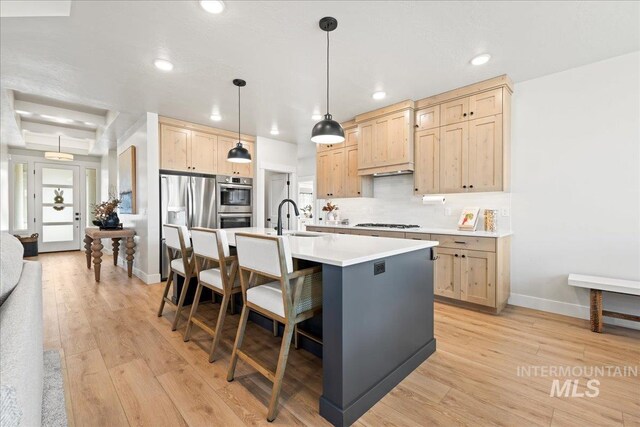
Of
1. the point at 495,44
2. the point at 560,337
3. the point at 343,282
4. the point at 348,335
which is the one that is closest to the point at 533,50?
the point at 495,44

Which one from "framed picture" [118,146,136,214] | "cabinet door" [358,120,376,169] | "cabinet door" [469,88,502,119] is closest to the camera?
"cabinet door" [469,88,502,119]

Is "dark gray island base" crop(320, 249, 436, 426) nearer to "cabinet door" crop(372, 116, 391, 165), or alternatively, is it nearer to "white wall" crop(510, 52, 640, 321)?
"white wall" crop(510, 52, 640, 321)

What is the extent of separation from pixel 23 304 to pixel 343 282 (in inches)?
50.8

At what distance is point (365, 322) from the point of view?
164cm

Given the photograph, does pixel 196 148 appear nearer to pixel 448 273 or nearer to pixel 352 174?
pixel 352 174

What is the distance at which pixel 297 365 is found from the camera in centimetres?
206

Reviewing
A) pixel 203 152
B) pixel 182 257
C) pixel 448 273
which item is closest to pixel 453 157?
pixel 448 273

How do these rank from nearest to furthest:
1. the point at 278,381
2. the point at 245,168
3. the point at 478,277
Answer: the point at 278,381
the point at 478,277
the point at 245,168

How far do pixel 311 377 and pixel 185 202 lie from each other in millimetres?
3593

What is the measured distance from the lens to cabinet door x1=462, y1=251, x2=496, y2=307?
9.74ft

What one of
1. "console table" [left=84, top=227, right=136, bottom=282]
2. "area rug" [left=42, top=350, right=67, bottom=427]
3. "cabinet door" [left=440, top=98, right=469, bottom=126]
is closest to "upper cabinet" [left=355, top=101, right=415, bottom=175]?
"cabinet door" [left=440, top=98, right=469, bottom=126]

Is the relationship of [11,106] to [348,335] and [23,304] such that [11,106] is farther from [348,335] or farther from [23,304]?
[348,335]

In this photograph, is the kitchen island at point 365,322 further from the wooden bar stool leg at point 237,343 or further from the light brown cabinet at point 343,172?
the light brown cabinet at point 343,172

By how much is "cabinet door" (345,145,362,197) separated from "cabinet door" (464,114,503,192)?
64.2 inches
